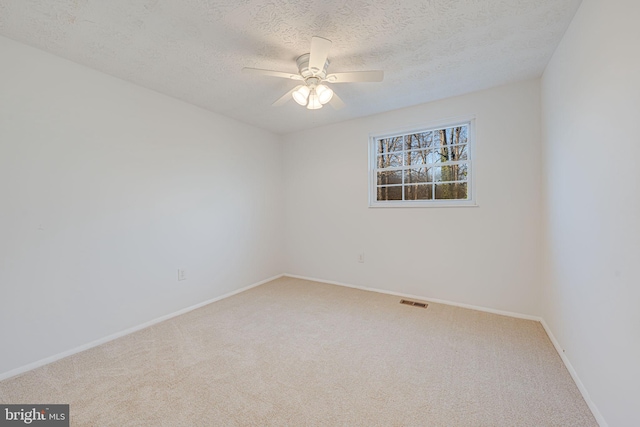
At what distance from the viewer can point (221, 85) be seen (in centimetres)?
254

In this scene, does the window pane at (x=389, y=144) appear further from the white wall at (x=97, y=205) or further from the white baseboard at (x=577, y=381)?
the white baseboard at (x=577, y=381)

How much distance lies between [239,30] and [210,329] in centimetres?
255

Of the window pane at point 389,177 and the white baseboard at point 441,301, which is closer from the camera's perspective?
the white baseboard at point 441,301

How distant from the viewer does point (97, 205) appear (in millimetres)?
2266

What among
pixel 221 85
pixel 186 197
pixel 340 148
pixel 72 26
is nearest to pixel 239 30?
pixel 221 85

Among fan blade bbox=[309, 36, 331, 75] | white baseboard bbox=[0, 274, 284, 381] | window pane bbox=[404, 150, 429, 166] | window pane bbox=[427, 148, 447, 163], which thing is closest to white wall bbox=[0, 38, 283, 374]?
white baseboard bbox=[0, 274, 284, 381]

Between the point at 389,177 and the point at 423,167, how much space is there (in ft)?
1.50

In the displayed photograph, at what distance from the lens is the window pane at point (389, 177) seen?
11.4 feet

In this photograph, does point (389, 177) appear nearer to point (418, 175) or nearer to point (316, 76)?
point (418, 175)

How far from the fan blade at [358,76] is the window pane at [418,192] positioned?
1747 mm

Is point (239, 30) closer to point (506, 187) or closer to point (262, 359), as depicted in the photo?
point (262, 359)

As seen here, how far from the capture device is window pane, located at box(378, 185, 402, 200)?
3.46 metres

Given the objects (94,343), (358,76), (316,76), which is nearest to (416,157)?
(358,76)

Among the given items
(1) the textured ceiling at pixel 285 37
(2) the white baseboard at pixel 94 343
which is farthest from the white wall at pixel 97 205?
(1) the textured ceiling at pixel 285 37
